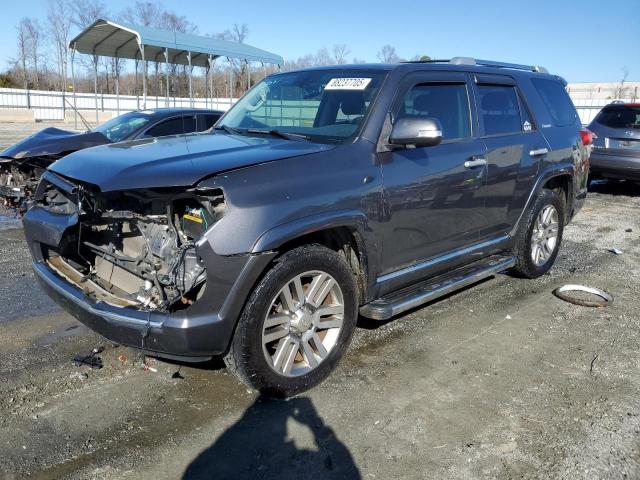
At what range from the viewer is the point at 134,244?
354cm

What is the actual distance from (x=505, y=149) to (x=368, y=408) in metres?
2.67

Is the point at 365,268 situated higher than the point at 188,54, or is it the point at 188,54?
the point at 188,54

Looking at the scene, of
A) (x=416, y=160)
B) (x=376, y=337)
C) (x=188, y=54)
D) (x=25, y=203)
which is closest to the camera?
(x=416, y=160)

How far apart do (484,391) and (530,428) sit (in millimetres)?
438

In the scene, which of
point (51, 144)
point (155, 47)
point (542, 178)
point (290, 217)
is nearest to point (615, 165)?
point (542, 178)

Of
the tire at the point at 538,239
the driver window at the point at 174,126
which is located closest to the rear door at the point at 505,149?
the tire at the point at 538,239

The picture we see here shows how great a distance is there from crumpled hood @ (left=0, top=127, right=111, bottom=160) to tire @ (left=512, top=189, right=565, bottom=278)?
6063 mm

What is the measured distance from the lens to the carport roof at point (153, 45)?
48.2 feet

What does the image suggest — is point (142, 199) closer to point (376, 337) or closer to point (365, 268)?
point (365, 268)

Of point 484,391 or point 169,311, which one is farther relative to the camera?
point 484,391

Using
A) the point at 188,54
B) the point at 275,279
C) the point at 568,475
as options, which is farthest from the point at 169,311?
the point at 188,54

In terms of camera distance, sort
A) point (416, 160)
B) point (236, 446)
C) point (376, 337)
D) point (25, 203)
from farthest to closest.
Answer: point (25, 203) → point (376, 337) → point (416, 160) → point (236, 446)

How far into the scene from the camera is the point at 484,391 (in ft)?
11.6

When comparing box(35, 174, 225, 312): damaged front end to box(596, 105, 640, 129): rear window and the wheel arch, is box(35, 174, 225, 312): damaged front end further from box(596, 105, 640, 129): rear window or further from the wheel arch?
box(596, 105, 640, 129): rear window
